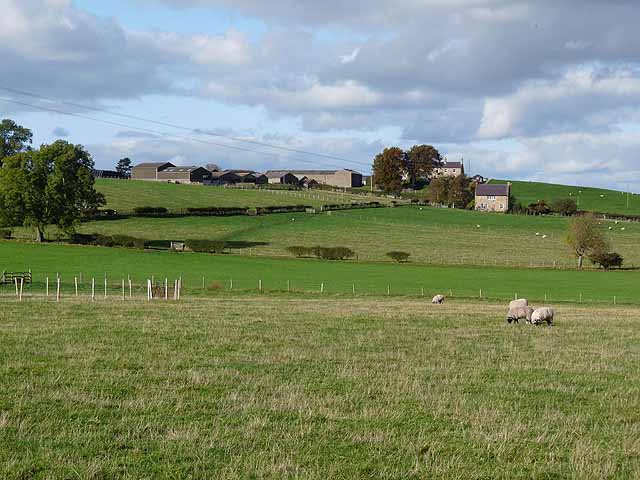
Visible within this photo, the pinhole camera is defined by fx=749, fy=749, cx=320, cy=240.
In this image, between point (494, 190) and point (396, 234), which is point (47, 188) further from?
point (494, 190)

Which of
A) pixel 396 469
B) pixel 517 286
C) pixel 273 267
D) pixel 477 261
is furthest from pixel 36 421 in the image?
pixel 477 261

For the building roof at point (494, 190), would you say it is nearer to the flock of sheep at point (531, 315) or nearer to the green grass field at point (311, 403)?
the flock of sheep at point (531, 315)

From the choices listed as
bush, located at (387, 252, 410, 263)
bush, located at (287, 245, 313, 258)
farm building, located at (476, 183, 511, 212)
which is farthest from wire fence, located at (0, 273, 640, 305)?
farm building, located at (476, 183, 511, 212)

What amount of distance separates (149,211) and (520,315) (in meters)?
98.5

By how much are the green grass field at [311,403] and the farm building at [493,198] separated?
547 ft

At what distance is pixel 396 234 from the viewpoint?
118 m

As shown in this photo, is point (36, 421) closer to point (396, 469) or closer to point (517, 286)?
point (396, 469)

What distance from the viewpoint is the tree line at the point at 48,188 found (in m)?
92.8

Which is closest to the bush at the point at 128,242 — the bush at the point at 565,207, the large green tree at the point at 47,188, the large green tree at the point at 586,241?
the large green tree at the point at 47,188

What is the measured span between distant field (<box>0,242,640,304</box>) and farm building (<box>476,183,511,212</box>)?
353ft

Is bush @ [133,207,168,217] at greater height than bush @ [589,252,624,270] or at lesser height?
greater

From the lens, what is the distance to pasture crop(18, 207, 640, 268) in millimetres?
96625

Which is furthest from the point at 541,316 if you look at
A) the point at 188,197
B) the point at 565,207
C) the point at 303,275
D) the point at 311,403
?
the point at 565,207

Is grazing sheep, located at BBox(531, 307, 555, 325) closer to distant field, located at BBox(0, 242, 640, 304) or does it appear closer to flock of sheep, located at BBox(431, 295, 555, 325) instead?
flock of sheep, located at BBox(431, 295, 555, 325)
